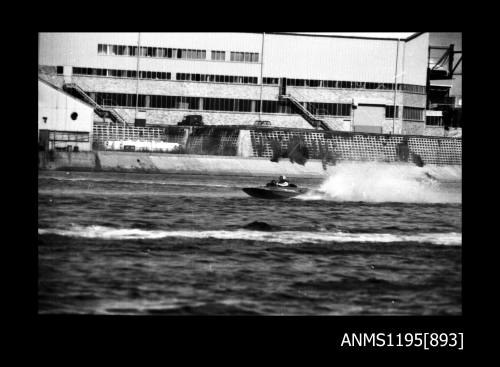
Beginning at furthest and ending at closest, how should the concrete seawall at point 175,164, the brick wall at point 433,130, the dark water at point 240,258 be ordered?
the brick wall at point 433,130 < the concrete seawall at point 175,164 < the dark water at point 240,258

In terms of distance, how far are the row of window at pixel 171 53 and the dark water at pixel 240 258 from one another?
43.1 feet

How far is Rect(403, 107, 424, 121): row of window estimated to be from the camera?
139 ft

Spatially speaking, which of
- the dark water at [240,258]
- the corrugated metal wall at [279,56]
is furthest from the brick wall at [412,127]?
the dark water at [240,258]

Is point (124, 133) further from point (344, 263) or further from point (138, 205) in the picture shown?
point (344, 263)

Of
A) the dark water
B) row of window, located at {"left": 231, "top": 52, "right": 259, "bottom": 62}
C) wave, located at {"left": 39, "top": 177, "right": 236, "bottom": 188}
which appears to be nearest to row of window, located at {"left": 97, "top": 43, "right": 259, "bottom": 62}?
row of window, located at {"left": 231, "top": 52, "right": 259, "bottom": 62}

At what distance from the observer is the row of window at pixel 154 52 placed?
37.0 meters

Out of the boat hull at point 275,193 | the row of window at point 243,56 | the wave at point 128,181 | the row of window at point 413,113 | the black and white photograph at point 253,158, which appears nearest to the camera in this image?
the black and white photograph at point 253,158

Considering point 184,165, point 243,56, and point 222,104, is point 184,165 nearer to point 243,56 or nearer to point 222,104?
point 222,104

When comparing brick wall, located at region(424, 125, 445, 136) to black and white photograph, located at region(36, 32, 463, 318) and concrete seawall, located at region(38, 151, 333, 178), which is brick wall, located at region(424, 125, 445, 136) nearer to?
black and white photograph, located at region(36, 32, 463, 318)

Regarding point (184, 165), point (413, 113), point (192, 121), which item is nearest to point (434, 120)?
point (413, 113)

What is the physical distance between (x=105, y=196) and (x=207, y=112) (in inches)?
640

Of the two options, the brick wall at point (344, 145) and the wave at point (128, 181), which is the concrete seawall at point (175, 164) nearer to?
the brick wall at point (344, 145)

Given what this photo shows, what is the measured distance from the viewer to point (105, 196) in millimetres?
24641

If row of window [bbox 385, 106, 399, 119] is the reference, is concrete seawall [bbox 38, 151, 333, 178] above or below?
below
